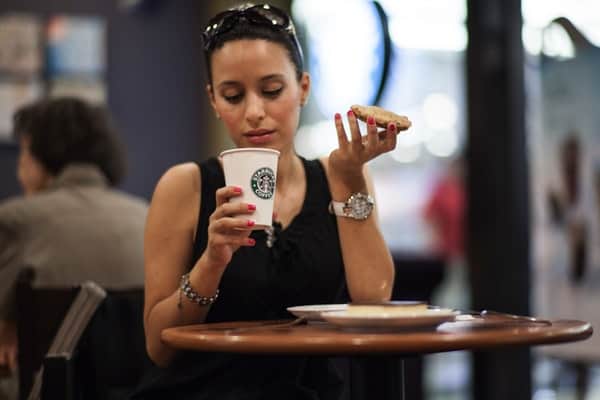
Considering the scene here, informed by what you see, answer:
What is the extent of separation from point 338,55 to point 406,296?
140 cm

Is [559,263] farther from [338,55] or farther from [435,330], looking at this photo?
[435,330]

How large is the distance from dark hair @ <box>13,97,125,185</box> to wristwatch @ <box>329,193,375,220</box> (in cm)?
147

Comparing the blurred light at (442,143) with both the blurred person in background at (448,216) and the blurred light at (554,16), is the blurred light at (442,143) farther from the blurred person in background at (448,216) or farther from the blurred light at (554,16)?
the blurred light at (554,16)

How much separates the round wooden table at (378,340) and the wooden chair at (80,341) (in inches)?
19.3

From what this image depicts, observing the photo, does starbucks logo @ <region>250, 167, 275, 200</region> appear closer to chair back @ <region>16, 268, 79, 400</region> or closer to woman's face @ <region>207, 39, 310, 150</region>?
woman's face @ <region>207, 39, 310, 150</region>

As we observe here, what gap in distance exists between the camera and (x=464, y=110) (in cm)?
397

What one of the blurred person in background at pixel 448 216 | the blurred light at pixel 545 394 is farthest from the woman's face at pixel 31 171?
the blurred person in background at pixel 448 216

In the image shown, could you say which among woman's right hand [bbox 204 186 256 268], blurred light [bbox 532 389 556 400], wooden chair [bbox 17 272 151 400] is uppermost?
woman's right hand [bbox 204 186 256 268]

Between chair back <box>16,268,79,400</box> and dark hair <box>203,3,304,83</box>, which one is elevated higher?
dark hair <box>203,3,304,83</box>

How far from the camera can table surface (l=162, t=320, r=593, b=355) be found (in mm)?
1351

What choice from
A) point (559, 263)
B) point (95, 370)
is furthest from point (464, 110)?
point (95, 370)

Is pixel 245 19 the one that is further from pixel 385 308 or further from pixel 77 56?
pixel 77 56

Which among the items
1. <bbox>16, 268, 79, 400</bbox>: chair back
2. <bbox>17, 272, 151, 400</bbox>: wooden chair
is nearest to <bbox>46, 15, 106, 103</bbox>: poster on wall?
<bbox>17, 272, 151, 400</bbox>: wooden chair

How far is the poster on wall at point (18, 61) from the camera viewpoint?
5668mm
